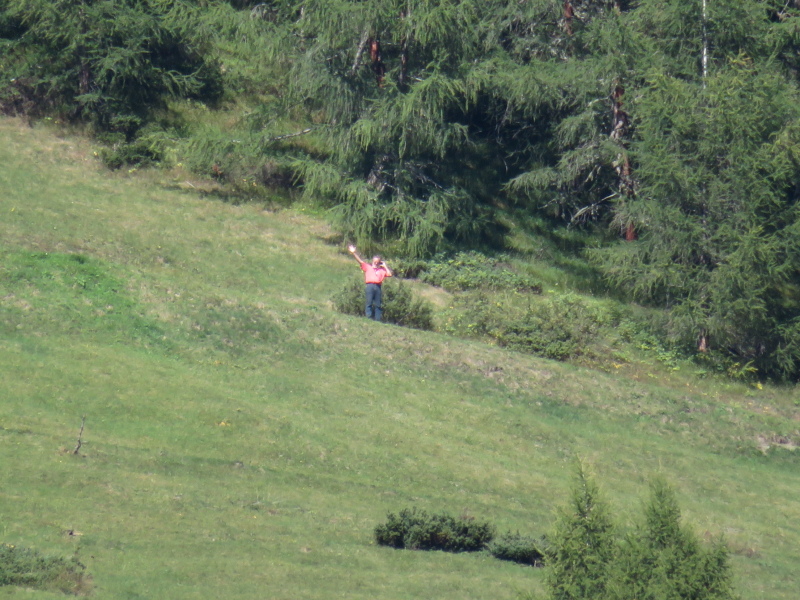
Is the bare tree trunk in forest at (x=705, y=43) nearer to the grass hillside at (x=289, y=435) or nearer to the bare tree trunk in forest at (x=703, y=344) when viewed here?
the bare tree trunk in forest at (x=703, y=344)

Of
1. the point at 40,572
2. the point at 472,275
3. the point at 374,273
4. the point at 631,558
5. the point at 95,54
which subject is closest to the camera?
the point at 631,558

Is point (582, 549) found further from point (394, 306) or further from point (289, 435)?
point (394, 306)

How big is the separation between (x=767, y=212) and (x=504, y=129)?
39.7ft

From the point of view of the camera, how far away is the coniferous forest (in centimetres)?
2408

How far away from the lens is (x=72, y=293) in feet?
62.8

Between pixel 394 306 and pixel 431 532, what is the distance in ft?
33.2

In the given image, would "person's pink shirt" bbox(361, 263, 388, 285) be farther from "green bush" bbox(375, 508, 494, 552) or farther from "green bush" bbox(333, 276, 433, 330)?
"green bush" bbox(375, 508, 494, 552)

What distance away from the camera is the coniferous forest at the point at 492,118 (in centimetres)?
2408

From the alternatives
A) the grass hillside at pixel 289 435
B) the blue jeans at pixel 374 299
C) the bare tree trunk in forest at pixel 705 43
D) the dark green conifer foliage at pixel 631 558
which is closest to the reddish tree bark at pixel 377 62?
the grass hillside at pixel 289 435

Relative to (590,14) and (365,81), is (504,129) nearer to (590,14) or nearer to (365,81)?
(590,14)

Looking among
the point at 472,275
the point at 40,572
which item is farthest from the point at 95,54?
the point at 40,572

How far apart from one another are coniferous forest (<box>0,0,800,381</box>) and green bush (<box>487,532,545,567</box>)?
41.7ft

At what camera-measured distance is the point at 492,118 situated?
3412cm

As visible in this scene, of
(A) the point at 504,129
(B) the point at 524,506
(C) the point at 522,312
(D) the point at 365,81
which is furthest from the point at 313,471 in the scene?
(A) the point at 504,129
